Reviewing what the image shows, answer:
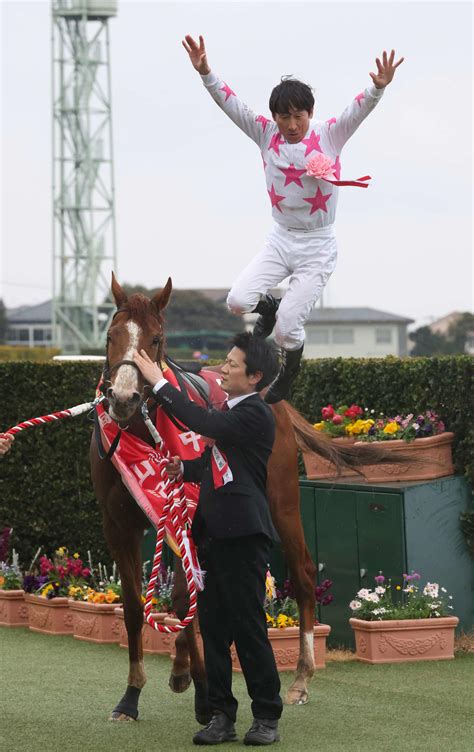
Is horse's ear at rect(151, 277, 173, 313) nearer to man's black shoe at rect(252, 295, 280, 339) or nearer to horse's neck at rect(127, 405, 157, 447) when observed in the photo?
horse's neck at rect(127, 405, 157, 447)

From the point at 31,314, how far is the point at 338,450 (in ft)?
224

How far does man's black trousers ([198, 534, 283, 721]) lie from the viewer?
A: 5332 millimetres

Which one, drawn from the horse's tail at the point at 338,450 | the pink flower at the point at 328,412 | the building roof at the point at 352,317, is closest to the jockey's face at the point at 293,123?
the horse's tail at the point at 338,450

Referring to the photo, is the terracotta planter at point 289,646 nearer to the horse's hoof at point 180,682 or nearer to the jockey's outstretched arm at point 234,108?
the horse's hoof at point 180,682

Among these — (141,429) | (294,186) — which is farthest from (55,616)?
→ (294,186)

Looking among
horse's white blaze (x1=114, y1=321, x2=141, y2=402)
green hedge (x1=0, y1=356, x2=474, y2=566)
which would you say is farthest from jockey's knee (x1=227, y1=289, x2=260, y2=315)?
green hedge (x1=0, y1=356, x2=474, y2=566)

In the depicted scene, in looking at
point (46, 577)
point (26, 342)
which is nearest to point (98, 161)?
point (26, 342)

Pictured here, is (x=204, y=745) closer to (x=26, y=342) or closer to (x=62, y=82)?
(x=62, y=82)

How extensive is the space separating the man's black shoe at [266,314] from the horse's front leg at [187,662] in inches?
49.2

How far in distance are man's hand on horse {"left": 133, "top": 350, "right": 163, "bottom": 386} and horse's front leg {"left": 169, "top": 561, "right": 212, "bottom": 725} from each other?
133 cm

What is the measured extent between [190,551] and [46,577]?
14.8 ft

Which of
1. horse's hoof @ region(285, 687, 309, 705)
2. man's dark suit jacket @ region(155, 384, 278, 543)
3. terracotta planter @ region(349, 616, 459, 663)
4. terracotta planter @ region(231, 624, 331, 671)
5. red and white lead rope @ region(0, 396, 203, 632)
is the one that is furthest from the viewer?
terracotta planter @ region(349, 616, 459, 663)

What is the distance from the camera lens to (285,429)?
7176 mm

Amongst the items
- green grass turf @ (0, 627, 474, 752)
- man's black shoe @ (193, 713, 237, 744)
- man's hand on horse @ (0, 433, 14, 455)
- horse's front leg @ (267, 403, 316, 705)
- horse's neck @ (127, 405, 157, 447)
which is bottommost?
green grass turf @ (0, 627, 474, 752)
